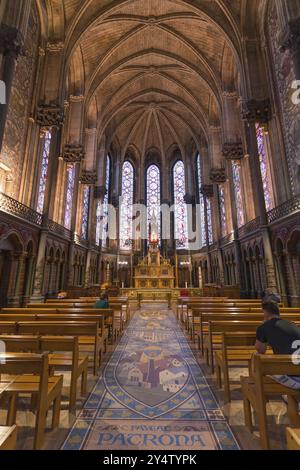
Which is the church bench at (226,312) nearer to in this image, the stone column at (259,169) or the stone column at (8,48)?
the stone column at (259,169)

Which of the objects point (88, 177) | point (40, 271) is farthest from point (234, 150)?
point (40, 271)

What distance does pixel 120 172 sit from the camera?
30.5 metres

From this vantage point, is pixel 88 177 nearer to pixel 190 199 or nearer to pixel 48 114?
pixel 48 114

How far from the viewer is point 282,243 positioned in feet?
36.8

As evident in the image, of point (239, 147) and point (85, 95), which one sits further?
point (85, 95)

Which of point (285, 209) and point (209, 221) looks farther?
point (209, 221)

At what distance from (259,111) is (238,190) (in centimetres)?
639

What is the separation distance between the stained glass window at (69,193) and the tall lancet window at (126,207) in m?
11.7

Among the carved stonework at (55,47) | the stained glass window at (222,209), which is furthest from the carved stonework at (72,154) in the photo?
the stained glass window at (222,209)

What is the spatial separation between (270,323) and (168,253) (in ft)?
87.6

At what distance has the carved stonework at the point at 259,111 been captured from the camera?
13070mm

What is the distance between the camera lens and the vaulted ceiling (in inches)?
625
